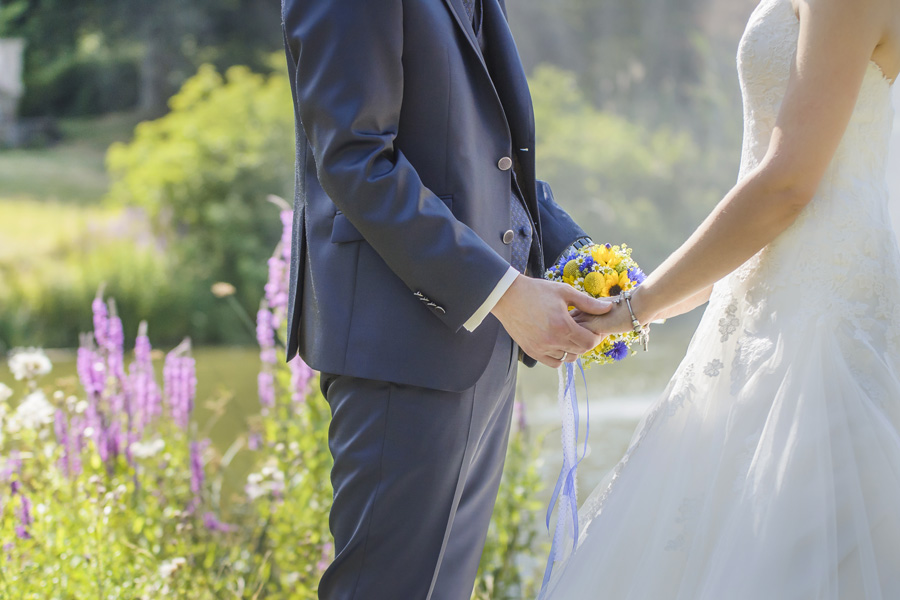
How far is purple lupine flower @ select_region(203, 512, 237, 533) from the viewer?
7.12 feet

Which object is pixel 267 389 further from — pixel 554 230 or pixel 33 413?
pixel 554 230

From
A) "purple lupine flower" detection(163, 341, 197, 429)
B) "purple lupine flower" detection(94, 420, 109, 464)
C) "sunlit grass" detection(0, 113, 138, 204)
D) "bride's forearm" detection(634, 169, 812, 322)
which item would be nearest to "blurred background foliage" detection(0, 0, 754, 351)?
"sunlit grass" detection(0, 113, 138, 204)

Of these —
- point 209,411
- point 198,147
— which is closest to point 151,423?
point 209,411

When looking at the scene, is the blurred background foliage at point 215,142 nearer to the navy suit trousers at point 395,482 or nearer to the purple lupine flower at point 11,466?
the purple lupine flower at point 11,466

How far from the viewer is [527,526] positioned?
7.65 ft

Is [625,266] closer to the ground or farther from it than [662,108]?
closer to the ground

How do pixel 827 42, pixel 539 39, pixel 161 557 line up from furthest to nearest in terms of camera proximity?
pixel 539 39 < pixel 161 557 < pixel 827 42

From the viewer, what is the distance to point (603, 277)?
1406mm

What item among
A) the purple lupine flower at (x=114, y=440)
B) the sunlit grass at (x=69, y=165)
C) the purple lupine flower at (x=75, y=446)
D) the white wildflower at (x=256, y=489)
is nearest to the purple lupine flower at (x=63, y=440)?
the purple lupine flower at (x=75, y=446)

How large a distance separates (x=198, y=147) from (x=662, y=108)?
250 inches

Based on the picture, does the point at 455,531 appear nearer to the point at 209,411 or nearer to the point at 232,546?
the point at 232,546

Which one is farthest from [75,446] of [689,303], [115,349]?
[689,303]

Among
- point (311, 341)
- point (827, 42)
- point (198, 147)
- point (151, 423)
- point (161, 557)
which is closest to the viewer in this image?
point (827, 42)

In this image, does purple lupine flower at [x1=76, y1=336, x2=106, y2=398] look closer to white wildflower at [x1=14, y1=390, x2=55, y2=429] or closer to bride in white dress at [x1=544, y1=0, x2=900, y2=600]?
white wildflower at [x1=14, y1=390, x2=55, y2=429]
